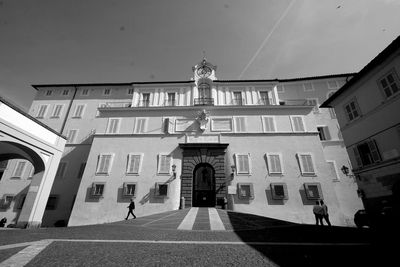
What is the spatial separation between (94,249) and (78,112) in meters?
25.0

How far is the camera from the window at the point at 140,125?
61.9 feet

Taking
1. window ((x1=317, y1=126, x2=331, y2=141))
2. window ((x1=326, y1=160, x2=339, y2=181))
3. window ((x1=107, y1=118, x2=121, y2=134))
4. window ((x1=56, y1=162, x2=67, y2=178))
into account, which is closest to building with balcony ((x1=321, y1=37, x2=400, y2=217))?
window ((x1=326, y1=160, x2=339, y2=181))

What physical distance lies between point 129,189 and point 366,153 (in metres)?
19.3

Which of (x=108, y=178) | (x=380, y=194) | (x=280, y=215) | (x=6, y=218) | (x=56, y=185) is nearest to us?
(x=380, y=194)

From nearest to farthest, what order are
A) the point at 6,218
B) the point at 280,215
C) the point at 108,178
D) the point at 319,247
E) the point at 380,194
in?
the point at 319,247 → the point at 380,194 → the point at 280,215 → the point at 108,178 → the point at 6,218

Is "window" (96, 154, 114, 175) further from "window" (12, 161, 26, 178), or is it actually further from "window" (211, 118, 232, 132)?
"window" (211, 118, 232, 132)

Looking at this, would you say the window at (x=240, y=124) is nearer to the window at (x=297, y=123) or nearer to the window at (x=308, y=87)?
the window at (x=297, y=123)

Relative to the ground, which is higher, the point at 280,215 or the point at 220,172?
the point at 220,172

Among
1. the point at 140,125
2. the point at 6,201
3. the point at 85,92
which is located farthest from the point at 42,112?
the point at 140,125

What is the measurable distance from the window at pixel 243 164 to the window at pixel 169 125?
7337mm

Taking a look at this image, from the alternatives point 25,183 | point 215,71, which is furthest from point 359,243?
point 25,183

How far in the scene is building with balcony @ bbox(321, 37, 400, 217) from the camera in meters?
10.6

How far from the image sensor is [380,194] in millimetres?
11141

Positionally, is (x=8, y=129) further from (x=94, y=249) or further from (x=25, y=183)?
(x=25, y=183)
